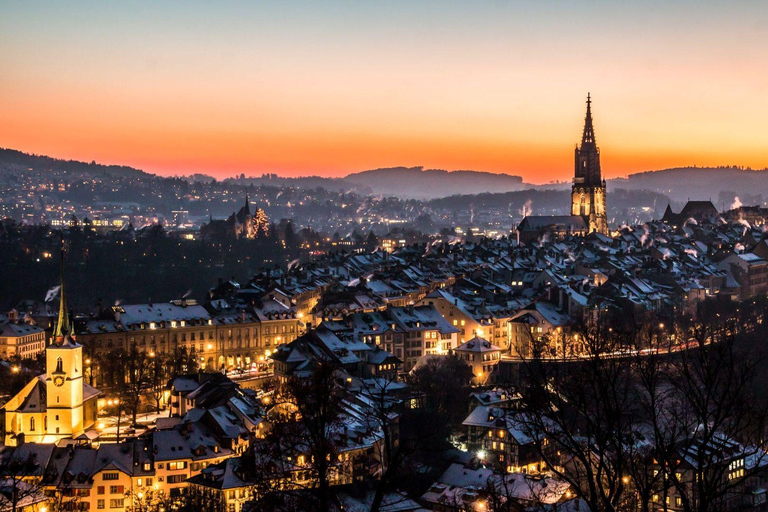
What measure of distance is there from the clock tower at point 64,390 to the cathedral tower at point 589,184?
68839 mm

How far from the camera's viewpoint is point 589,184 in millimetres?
97812

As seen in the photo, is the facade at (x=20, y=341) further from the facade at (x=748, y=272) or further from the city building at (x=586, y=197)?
the city building at (x=586, y=197)

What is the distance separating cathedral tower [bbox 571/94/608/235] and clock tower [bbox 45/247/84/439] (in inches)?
2710

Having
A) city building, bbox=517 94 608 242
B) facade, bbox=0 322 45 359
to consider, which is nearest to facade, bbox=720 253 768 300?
city building, bbox=517 94 608 242

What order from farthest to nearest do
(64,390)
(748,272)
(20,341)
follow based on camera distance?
(748,272) < (20,341) < (64,390)

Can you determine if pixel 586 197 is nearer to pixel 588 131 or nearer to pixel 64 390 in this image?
pixel 588 131

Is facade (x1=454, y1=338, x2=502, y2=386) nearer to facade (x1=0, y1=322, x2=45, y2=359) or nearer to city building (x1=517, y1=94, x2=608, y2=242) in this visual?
facade (x1=0, y1=322, x2=45, y2=359)

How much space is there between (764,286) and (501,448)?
43283mm

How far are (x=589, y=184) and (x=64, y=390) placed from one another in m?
71.9

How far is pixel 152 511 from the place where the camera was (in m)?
25.0

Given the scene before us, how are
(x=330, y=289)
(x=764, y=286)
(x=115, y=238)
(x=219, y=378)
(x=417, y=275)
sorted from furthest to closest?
(x=115, y=238) → (x=764, y=286) → (x=417, y=275) → (x=330, y=289) → (x=219, y=378)

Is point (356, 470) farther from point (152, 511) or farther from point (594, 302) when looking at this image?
point (594, 302)

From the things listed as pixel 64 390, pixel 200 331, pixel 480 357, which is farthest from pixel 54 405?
pixel 480 357

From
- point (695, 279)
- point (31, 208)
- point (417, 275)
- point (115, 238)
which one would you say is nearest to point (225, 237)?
point (115, 238)
